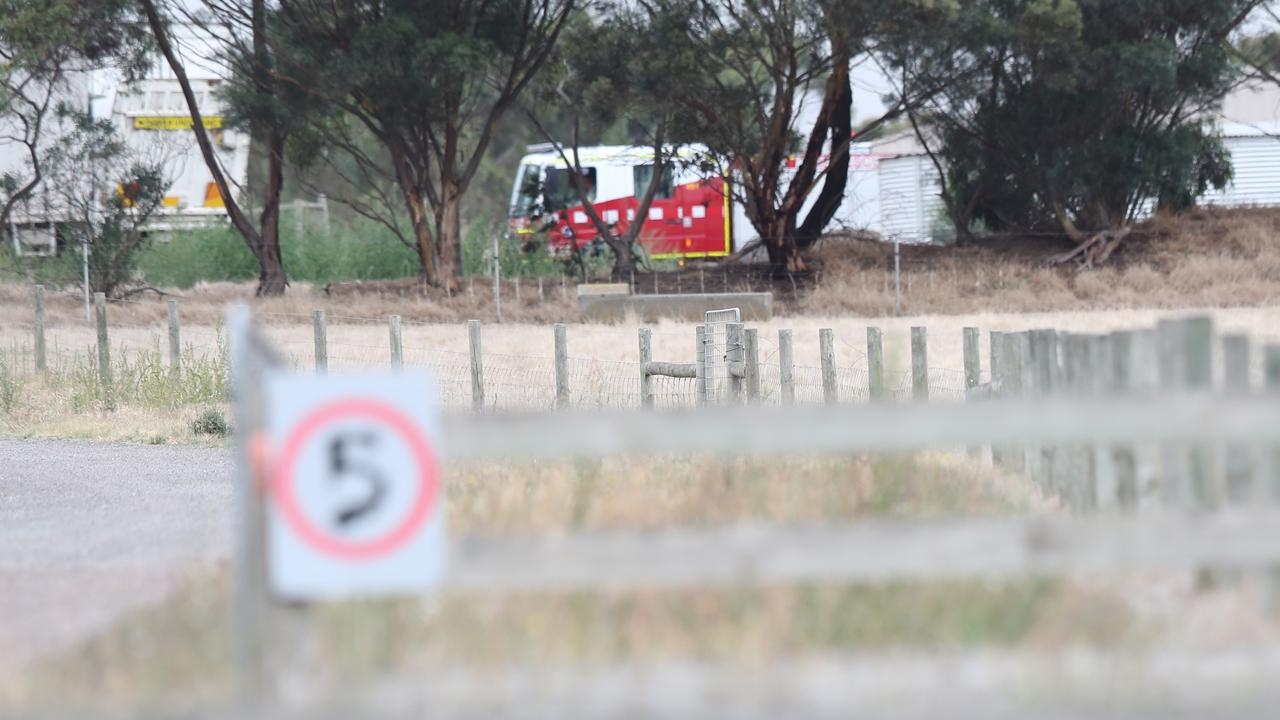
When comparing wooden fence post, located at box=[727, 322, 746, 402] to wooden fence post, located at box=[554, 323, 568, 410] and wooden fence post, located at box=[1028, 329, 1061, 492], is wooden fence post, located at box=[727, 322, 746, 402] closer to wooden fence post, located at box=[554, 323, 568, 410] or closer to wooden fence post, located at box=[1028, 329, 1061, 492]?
wooden fence post, located at box=[554, 323, 568, 410]

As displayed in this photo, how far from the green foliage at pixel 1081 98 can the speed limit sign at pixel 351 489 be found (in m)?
23.0

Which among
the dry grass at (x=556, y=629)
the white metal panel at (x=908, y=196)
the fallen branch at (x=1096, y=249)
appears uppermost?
the white metal panel at (x=908, y=196)

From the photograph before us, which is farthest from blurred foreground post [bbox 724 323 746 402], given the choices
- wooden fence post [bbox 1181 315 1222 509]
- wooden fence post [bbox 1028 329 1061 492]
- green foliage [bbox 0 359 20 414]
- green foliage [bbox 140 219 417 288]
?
green foliage [bbox 140 219 417 288]

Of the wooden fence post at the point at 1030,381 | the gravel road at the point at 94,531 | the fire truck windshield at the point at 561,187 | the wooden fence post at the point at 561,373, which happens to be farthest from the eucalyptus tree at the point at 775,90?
the wooden fence post at the point at 1030,381

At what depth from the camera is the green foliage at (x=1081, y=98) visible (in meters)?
26.8

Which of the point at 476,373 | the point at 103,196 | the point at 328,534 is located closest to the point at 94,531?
the point at 328,534

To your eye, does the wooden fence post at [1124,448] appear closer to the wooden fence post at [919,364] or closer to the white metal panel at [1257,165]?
the wooden fence post at [919,364]

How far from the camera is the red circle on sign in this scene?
474cm

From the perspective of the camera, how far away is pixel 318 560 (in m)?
4.75

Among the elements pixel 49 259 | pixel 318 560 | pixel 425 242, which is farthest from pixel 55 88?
pixel 318 560

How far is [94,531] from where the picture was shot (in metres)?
9.38

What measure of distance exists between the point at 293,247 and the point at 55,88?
9.11m

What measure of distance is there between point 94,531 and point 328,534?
5.19 metres

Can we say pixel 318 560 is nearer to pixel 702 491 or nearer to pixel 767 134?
pixel 702 491
